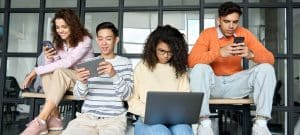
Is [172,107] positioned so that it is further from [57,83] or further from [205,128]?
[57,83]

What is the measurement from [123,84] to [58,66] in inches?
17.9

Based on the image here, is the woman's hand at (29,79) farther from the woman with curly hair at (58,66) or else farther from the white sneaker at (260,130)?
the white sneaker at (260,130)

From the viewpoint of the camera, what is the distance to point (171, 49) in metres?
2.21

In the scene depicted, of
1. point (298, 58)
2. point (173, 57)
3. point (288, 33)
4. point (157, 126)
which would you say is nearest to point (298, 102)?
point (298, 58)

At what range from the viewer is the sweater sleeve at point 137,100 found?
6.86 ft

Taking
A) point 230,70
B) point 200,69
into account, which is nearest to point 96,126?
point 200,69

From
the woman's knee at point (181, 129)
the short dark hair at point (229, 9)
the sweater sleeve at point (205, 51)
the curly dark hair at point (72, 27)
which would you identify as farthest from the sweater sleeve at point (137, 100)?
the short dark hair at point (229, 9)

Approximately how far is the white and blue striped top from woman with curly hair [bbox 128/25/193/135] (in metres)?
0.07

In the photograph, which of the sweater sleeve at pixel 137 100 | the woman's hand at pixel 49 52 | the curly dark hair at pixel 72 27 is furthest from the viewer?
the curly dark hair at pixel 72 27

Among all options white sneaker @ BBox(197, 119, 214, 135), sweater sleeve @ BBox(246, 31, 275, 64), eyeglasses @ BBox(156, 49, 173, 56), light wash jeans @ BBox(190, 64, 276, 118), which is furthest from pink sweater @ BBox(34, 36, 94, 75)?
sweater sleeve @ BBox(246, 31, 275, 64)

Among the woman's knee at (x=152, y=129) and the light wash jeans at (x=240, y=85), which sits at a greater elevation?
the light wash jeans at (x=240, y=85)

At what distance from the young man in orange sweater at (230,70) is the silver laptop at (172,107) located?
0.12 meters

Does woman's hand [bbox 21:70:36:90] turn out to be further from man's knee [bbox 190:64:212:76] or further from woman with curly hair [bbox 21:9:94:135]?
man's knee [bbox 190:64:212:76]

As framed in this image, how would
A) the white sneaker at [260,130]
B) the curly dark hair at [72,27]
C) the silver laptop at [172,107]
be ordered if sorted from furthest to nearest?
the curly dark hair at [72,27]
the white sneaker at [260,130]
the silver laptop at [172,107]
